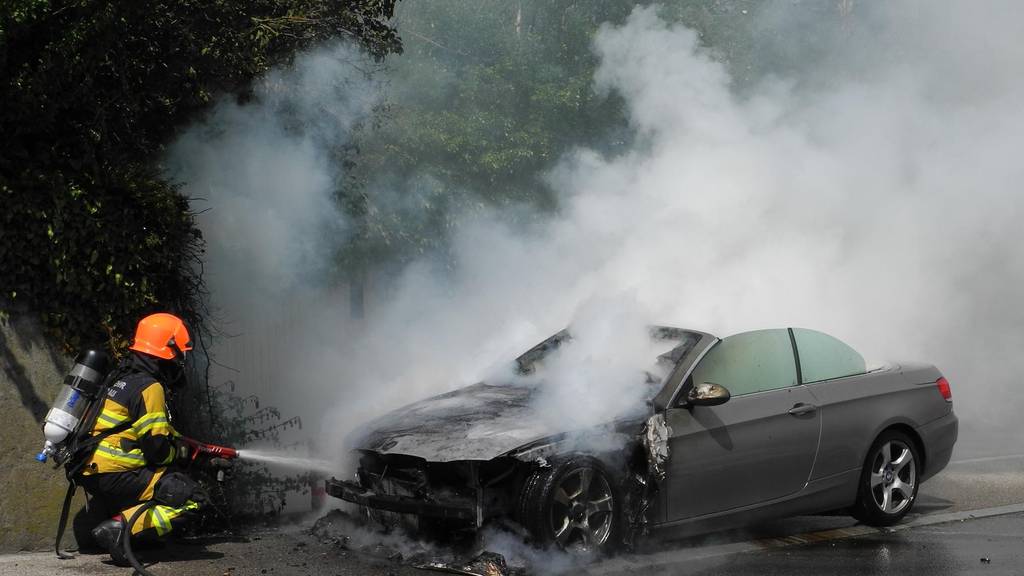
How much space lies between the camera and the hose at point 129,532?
5.55m

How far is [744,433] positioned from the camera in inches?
253

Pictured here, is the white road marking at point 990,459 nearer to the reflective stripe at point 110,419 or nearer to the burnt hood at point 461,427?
the burnt hood at point 461,427

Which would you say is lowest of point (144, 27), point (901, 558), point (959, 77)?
point (901, 558)

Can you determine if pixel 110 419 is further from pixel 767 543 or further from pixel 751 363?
pixel 767 543

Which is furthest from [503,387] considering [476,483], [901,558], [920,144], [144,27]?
[920,144]

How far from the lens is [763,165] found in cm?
955

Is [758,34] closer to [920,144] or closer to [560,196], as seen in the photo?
[920,144]

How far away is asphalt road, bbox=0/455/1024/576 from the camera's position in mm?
5883

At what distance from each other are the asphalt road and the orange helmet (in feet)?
3.88

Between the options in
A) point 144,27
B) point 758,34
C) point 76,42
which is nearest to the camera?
point 76,42

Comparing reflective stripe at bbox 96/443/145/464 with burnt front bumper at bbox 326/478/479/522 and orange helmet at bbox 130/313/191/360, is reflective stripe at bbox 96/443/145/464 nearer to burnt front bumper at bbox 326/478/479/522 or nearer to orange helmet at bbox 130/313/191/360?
orange helmet at bbox 130/313/191/360

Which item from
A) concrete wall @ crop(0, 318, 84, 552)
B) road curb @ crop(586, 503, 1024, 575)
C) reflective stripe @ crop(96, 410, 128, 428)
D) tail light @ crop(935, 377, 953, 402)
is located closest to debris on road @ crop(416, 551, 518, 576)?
road curb @ crop(586, 503, 1024, 575)

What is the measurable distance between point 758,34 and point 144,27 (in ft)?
27.0

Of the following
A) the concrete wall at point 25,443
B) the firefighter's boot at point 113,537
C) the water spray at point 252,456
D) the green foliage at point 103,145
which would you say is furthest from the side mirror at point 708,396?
the concrete wall at point 25,443
